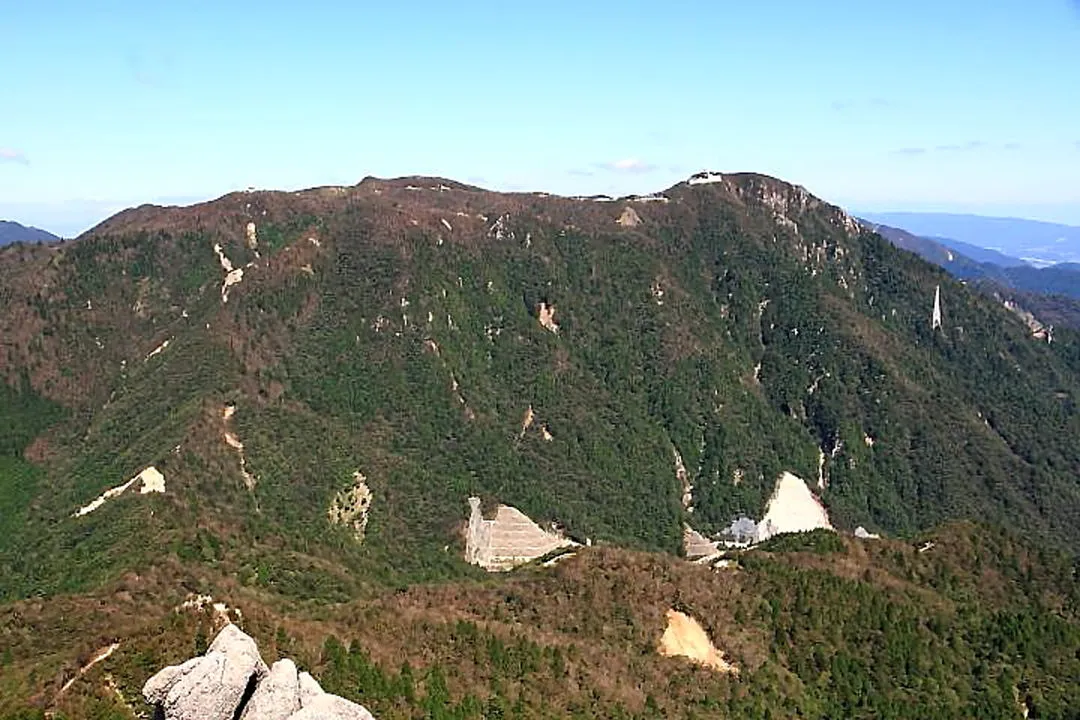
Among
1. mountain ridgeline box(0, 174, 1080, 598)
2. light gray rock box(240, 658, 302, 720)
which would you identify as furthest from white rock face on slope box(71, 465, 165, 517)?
light gray rock box(240, 658, 302, 720)

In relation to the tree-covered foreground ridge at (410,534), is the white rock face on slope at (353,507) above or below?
below

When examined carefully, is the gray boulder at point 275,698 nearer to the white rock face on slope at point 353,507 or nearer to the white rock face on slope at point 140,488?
the white rock face on slope at point 140,488

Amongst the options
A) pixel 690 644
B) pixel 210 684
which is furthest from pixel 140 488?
pixel 210 684

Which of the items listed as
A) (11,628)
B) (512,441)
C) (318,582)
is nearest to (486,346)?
(512,441)

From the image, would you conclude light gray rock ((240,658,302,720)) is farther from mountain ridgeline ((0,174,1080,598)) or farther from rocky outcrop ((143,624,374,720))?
mountain ridgeline ((0,174,1080,598))

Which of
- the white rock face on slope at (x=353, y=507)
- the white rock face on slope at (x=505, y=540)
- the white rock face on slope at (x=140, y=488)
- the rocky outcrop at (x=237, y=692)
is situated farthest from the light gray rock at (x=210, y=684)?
the white rock face on slope at (x=505, y=540)

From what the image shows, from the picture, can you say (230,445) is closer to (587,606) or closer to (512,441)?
(512,441)
